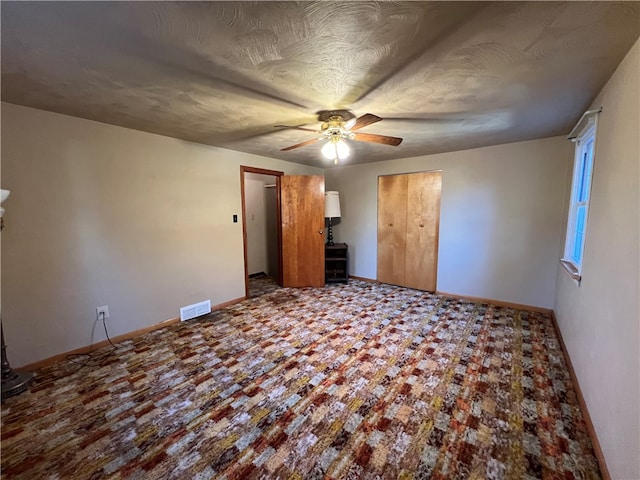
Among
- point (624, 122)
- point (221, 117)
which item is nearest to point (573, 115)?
point (624, 122)

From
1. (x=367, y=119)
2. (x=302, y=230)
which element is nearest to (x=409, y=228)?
(x=302, y=230)

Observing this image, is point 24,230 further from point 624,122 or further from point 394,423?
point 624,122

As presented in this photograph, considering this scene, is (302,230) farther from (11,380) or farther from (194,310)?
(11,380)

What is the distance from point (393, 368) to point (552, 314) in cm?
235

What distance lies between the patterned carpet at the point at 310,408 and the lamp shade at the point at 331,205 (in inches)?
89.1

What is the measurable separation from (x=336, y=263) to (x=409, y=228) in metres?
1.39

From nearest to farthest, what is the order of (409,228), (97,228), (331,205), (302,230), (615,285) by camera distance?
(615,285) < (97,228) < (409,228) < (302,230) < (331,205)

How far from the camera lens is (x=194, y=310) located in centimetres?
315

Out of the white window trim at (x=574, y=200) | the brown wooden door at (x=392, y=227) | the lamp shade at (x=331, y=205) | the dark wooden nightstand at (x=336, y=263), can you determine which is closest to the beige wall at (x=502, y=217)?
the brown wooden door at (x=392, y=227)

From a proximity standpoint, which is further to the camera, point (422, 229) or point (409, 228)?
point (409, 228)

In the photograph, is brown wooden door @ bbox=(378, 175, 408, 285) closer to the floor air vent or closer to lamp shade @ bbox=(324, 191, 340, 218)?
lamp shade @ bbox=(324, 191, 340, 218)

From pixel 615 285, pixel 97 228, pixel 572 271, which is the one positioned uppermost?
pixel 97 228

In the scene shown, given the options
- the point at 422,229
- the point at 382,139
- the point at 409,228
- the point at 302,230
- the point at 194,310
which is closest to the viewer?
the point at 382,139

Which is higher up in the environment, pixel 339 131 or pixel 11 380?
pixel 339 131
